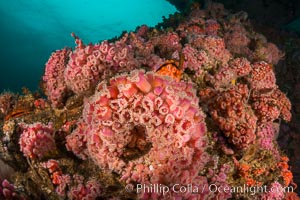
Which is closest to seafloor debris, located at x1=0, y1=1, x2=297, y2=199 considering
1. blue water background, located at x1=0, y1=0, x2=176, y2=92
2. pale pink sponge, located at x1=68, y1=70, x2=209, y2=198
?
pale pink sponge, located at x1=68, y1=70, x2=209, y2=198

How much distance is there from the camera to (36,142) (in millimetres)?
3719

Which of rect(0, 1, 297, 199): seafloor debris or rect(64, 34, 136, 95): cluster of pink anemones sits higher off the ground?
rect(64, 34, 136, 95): cluster of pink anemones

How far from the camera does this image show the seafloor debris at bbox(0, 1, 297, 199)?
2965mm

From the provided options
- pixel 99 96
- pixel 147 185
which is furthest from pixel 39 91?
pixel 147 185

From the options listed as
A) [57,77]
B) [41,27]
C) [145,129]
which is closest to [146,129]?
[145,129]

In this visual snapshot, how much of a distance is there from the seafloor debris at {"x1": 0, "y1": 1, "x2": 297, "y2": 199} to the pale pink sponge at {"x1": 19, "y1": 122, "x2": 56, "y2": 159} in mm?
15

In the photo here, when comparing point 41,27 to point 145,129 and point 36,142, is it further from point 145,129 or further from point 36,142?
point 145,129

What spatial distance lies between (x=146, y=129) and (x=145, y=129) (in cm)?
11

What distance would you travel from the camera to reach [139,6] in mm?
81500

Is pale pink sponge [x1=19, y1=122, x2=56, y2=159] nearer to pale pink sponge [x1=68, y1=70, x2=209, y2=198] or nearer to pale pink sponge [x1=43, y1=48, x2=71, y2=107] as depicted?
pale pink sponge [x1=68, y1=70, x2=209, y2=198]

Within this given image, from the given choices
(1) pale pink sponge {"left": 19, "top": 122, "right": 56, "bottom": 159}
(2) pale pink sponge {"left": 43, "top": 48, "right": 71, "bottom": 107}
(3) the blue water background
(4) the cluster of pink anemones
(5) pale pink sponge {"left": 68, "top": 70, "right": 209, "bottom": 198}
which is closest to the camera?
(5) pale pink sponge {"left": 68, "top": 70, "right": 209, "bottom": 198}

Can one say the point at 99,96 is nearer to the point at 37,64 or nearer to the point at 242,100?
the point at 242,100

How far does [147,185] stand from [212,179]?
118cm

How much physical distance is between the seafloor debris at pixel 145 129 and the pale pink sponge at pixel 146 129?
12 mm
